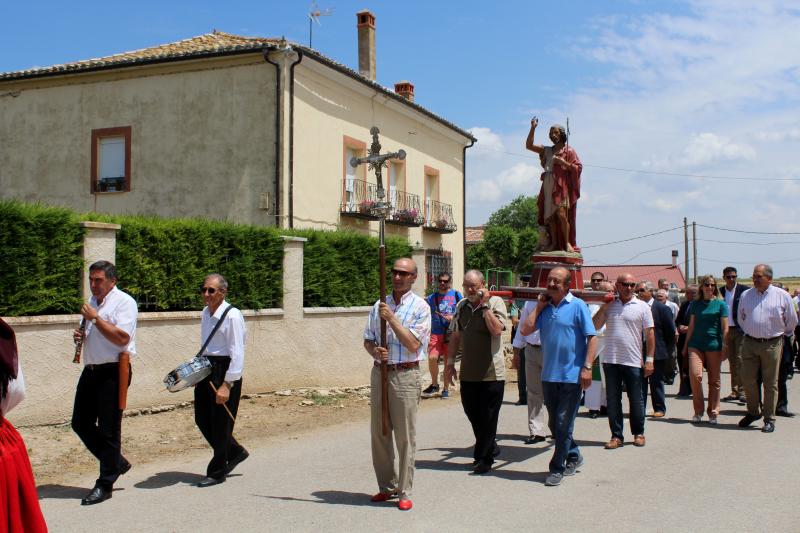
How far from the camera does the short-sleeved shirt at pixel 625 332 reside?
29.4 feet

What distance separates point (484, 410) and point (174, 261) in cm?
558

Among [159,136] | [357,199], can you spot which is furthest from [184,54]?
[357,199]

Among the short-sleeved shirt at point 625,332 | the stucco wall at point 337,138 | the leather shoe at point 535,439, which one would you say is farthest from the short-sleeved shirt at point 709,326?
the stucco wall at point 337,138

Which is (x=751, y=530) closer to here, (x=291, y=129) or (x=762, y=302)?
(x=762, y=302)

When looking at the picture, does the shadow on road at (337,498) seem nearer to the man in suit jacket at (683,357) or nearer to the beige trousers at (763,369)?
the beige trousers at (763,369)

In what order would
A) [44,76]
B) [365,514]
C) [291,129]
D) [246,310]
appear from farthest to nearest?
1. [44,76]
2. [291,129]
3. [246,310]
4. [365,514]

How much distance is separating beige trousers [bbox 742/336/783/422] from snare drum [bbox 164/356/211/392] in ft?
22.4

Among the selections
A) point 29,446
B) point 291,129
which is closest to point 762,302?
point 29,446

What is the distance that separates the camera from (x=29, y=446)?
336 inches

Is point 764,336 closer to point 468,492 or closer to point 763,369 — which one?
point 763,369

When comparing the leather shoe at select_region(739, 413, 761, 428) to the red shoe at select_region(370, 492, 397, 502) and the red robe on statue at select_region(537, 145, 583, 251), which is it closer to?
the red robe on statue at select_region(537, 145, 583, 251)

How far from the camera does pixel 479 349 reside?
25.4 feet

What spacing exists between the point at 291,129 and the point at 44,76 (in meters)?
7.06

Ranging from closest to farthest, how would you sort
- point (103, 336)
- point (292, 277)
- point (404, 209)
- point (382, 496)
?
point (382, 496), point (103, 336), point (292, 277), point (404, 209)
